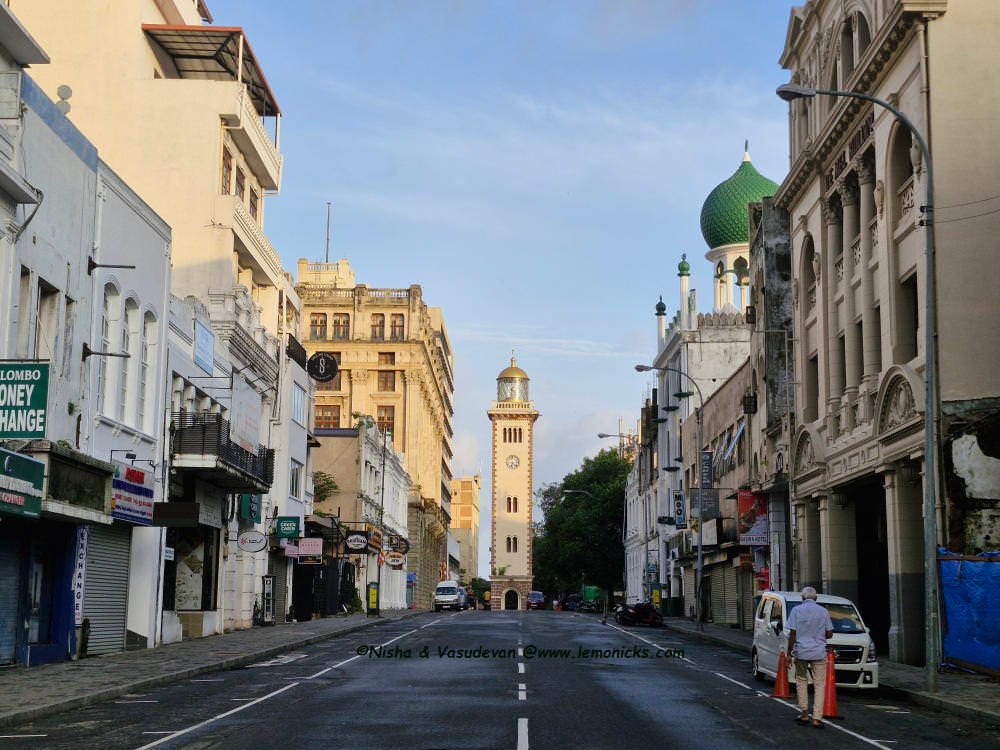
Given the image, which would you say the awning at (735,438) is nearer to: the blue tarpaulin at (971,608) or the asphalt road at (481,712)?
the asphalt road at (481,712)

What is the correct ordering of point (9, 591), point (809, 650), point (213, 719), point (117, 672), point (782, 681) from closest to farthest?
point (213, 719), point (809, 650), point (782, 681), point (117, 672), point (9, 591)

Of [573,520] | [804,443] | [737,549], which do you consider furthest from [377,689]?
[573,520]

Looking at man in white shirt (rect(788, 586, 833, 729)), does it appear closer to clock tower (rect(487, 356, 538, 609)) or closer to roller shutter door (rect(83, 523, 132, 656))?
roller shutter door (rect(83, 523, 132, 656))

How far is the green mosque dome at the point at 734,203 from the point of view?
235 ft

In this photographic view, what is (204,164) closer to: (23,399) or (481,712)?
(23,399)

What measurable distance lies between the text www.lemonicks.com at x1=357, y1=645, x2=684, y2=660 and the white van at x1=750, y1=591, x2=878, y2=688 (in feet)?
23.8

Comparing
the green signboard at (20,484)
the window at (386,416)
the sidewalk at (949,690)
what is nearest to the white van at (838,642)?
the sidewalk at (949,690)

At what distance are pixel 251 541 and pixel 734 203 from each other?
138 ft

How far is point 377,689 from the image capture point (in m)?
20.8

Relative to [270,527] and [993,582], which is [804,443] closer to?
[993,582]

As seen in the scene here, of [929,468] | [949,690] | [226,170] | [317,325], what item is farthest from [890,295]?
[317,325]

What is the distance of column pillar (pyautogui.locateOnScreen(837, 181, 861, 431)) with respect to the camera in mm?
32906

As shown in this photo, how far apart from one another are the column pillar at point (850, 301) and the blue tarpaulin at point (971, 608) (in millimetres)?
8136

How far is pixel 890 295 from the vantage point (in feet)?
95.9
